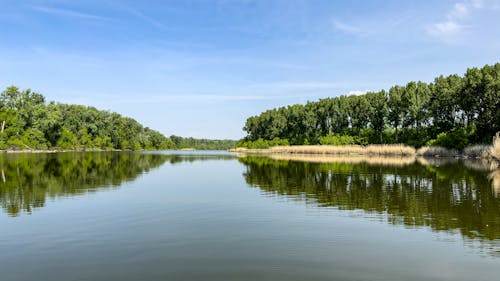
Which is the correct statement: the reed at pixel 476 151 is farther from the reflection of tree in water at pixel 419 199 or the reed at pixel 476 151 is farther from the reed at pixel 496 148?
the reflection of tree in water at pixel 419 199

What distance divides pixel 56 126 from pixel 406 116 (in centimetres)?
11383

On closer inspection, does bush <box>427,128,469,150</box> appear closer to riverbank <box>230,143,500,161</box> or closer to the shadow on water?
riverbank <box>230,143,500,161</box>

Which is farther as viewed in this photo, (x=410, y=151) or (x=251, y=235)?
(x=410, y=151)

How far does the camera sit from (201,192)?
970 inches

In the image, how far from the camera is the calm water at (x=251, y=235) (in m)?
9.41

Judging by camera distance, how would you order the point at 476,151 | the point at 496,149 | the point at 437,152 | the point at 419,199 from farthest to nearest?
the point at 437,152
the point at 476,151
the point at 496,149
the point at 419,199

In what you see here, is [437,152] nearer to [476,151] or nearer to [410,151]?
[410,151]

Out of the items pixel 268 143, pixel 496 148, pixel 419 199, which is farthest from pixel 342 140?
pixel 419 199

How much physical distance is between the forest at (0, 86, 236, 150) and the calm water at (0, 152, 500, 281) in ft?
351

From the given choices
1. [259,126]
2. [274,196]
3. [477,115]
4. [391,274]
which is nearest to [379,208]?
[274,196]

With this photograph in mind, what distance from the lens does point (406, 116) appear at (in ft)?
313

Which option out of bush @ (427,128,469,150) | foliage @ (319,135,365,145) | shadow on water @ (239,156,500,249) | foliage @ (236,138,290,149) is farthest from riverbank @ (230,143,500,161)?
foliage @ (236,138,290,149)

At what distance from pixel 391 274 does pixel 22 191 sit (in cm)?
2302

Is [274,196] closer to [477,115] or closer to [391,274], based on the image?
[391,274]
